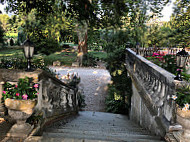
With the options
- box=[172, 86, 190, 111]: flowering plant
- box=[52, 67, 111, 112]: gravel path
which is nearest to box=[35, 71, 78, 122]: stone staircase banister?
box=[172, 86, 190, 111]: flowering plant

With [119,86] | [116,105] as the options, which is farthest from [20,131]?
[119,86]

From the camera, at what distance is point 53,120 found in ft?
14.3

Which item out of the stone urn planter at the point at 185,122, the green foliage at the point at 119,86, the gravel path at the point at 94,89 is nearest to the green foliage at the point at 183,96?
the stone urn planter at the point at 185,122

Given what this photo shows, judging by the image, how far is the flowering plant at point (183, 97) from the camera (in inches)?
107

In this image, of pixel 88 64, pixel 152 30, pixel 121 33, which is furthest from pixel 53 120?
pixel 152 30

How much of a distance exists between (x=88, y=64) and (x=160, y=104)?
699 inches

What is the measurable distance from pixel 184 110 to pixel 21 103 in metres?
2.73

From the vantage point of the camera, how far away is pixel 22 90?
3076 mm

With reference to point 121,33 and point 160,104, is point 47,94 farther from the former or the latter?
point 121,33

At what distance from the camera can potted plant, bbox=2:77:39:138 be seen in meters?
2.95

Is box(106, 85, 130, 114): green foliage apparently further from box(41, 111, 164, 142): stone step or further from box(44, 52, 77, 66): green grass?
box(44, 52, 77, 66): green grass

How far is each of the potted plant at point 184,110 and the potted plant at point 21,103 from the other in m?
2.47

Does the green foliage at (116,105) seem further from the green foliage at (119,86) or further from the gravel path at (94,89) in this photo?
the gravel path at (94,89)

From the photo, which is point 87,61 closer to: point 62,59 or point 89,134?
point 62,59
